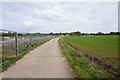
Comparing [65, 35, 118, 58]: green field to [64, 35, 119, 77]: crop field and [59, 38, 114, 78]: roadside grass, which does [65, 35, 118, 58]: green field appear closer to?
[64, 35, 119, 77]: crop field

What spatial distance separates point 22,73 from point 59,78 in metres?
1.67

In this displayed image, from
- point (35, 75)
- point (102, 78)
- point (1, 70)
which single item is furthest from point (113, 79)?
point (1, 70)

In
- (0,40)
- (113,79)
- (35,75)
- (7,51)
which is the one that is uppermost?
(0,40)

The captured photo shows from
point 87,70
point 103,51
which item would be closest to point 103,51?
point 103,51

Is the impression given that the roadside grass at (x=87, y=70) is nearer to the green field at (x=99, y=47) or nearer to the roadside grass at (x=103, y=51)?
the roadside grass at (x=103, y=51)

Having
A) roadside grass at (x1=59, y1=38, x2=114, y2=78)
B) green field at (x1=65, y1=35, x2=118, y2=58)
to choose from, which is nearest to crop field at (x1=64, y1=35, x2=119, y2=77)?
green field at (x1=65, y1=35, x2=118, y2=58)

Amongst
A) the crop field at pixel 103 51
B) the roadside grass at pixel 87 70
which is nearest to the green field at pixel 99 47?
the crop field at pixel 103 51

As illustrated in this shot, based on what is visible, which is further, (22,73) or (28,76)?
(22,73)

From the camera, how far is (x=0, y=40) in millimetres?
5328

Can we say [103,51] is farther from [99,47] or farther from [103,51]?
[99,47]

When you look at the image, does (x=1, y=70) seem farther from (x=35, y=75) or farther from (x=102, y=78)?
(x=102, y=78)

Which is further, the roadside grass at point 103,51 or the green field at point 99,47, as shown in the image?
the green field at point 99,47

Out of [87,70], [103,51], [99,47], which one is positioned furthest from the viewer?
[99,47]

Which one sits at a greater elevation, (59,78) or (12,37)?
(12,37)
